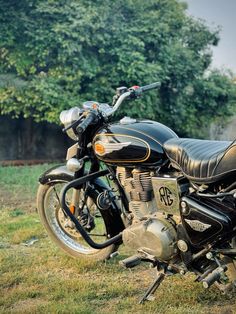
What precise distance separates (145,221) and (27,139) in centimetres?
1021

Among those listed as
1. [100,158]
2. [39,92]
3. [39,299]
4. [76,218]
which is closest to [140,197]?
[100,158]

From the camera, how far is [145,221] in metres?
2.77

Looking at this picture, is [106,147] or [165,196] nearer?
[165,196]

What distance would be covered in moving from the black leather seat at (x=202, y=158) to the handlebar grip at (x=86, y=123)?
1.80 feet

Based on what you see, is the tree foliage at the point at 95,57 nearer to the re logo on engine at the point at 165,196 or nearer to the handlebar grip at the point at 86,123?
the handlebar grip at the point at 86,123

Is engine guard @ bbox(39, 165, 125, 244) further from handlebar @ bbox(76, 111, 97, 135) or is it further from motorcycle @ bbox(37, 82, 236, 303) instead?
handlebar @ bbox(76, 111, 97, 135)

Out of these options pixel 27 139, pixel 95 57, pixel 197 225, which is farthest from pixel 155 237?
pixel 27 139

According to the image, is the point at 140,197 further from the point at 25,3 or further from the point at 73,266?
the point at 25,3

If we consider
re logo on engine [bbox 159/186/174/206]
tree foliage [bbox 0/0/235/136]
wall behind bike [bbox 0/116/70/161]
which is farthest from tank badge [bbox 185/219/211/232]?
wall behind bike [bbox 0/116/70/161]

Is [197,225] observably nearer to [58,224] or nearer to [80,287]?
[80,287]

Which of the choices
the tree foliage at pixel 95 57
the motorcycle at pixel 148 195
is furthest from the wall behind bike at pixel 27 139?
the motorcycle at pixel 148 195

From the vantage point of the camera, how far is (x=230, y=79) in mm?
13547

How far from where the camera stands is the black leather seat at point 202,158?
2301 millimetres

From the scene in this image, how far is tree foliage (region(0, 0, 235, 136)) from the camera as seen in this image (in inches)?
406
